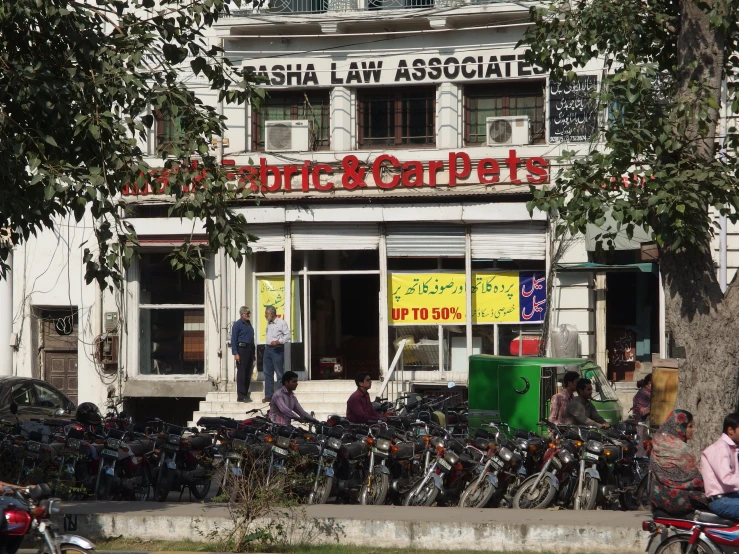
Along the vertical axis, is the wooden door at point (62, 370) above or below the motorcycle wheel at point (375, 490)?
above

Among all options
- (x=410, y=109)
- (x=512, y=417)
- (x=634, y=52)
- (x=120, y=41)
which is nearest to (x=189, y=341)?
(x=410, y=109)

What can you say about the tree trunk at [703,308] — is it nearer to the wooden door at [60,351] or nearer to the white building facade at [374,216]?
the white building facade at [374,216]

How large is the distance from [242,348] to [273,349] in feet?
1.98

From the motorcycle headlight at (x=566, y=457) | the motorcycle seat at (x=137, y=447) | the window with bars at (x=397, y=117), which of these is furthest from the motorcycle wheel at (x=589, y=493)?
the window with bars at (x=397, y=117)

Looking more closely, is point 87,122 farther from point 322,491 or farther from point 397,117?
point 397,117

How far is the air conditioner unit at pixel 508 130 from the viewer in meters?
21.8

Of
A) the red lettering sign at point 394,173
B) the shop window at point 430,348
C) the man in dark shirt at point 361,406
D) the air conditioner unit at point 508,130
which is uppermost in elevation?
the air conditioner unit at point 508,130

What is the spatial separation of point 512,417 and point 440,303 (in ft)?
23.1

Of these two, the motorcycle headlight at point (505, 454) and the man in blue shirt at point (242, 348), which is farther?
the man in blue shirt at point (242, 348)

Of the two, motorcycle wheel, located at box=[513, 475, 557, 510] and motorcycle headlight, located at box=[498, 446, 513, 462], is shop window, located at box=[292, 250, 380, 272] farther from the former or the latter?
motorcycle wheel, located at box=[513, 475, 557, 510]

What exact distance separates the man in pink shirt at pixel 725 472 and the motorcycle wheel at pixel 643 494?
3569 millimetres

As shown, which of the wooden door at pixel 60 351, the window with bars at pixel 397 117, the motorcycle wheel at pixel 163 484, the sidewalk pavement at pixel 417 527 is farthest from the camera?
the wooden door at pixel 60 351

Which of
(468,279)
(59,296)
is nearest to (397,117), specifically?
(468,279)

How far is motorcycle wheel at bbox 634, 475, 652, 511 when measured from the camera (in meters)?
12.6
